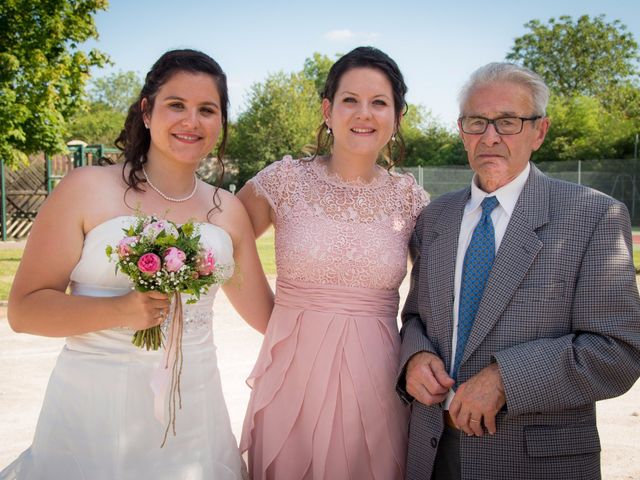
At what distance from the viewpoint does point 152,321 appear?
2.94 meters

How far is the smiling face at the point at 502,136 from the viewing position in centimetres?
321

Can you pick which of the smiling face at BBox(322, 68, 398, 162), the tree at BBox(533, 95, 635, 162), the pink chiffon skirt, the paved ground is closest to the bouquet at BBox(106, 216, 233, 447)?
the pink chiffon skirt

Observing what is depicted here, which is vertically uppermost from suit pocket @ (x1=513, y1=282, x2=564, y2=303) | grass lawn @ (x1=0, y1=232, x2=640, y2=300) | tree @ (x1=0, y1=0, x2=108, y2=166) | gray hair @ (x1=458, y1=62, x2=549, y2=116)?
tree @ (x1=0, y1=0, x2=108, y2=166)

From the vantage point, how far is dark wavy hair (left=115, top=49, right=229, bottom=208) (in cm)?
335

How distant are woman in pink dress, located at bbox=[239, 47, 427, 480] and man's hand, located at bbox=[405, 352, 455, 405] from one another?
454 millimetres

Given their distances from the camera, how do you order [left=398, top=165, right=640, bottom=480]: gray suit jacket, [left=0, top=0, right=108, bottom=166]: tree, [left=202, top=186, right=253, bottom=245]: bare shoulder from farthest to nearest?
[left=0, top=0, right=108, bottom=166]: tree, [left=202, top=186, right=253, bottom=245]: bare shoulder, [left=398, top=165, right=640, bottom=480]: gray suit jacket

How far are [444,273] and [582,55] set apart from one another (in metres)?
54.4

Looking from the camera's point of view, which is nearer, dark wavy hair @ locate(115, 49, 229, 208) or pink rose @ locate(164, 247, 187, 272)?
pink rose @ locate(164, 247, 187, 272)

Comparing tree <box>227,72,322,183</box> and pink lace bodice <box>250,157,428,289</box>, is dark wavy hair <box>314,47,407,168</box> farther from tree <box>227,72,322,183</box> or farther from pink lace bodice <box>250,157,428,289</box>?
tree <box>227,72,322,183</box>

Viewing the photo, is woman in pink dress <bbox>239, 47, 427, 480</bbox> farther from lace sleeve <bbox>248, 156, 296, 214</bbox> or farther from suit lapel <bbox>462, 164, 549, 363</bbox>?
suit lapel <bbox>462, 164, 549, 363</bbox>

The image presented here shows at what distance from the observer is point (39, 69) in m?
11.9

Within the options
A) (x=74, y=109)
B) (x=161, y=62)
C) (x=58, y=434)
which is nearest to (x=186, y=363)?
(x=58, y=434)

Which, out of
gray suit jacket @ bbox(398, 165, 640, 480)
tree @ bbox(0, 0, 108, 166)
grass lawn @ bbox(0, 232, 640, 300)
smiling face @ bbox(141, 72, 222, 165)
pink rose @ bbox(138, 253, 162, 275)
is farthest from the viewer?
grass lawn @ bbox(0, 232, 640, 300)

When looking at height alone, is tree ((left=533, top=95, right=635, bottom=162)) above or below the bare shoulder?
above
